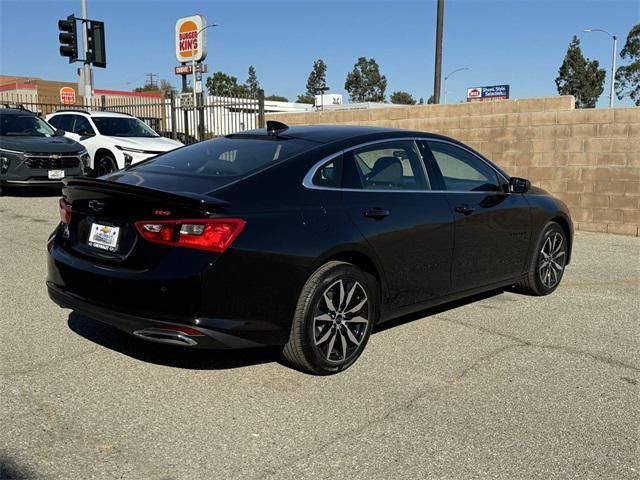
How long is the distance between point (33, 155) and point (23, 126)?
146 centimetres

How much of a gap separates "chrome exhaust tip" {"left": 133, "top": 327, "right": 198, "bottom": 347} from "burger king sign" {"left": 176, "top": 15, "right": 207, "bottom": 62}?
23.8 meters

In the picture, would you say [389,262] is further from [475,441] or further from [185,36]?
[185,36]

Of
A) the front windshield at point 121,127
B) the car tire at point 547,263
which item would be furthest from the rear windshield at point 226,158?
the front windshield at point 121,127

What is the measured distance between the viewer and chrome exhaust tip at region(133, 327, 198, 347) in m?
3.50

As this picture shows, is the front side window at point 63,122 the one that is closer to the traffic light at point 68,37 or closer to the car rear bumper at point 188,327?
the traffic light at point 68,37

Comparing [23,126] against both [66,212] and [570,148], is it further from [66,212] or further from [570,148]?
[570,148]

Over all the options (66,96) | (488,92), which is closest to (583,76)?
(488,92)

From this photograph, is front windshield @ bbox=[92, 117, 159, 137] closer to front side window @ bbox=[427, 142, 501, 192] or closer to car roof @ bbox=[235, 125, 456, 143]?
car roof @ bbox=[235, 125, 456, 143]

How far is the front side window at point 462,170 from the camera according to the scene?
517 centimetres

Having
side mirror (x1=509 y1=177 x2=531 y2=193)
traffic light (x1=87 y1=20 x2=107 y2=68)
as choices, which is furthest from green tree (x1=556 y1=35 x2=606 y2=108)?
side mirror (x1=509 y1=177 x2=531 y2=193)

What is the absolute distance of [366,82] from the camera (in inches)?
4446

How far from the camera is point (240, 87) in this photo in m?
109

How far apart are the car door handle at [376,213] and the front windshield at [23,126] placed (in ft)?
35.2

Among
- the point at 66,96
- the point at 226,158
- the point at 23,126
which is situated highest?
the point at 66,96
